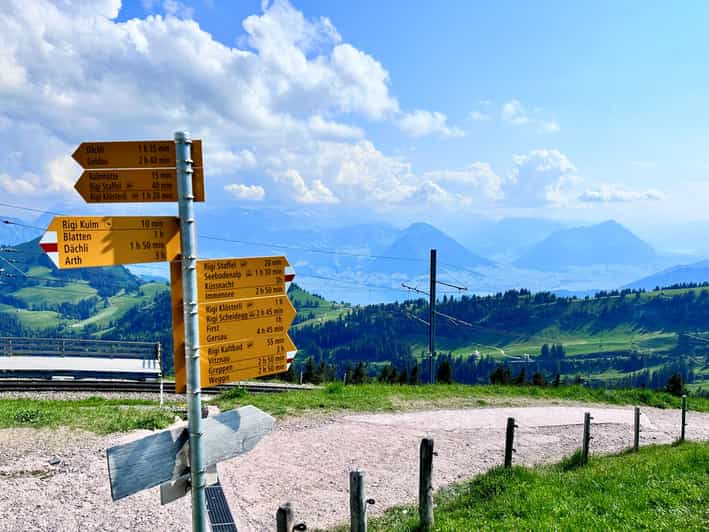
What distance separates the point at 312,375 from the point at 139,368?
33.1 meters

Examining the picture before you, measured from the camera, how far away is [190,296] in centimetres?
340

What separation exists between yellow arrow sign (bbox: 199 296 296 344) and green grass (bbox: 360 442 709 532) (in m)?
5.33

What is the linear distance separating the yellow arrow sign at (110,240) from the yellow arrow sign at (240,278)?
0.91 feet

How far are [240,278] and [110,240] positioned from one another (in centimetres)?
94

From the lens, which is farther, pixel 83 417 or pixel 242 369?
pixel 83 417

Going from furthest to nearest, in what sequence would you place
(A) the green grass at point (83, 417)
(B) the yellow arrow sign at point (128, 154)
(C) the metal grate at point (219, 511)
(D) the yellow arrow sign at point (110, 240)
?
(A) the green grass at point (83, 417) < (C) the metal grate at point (219, 511) < (B) the yellow arrow sign at point (128, 154) < (D) the yellow arrow sign at point (110, 240)

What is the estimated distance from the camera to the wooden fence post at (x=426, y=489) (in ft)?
25.5

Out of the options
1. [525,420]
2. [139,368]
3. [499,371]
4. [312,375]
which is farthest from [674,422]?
[312,375]

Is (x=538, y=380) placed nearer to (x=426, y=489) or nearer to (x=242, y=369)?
(x=426, y=489)

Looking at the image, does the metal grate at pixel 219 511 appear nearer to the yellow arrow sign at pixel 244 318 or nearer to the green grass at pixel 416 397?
the green grass at pixel 416 397

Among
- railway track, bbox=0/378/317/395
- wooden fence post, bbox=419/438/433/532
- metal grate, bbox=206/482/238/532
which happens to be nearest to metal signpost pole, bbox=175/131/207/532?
wooden fence post, bbox=419/438/433/532

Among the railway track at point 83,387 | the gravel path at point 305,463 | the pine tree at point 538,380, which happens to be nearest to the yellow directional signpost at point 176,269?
the gravel path at point 305,463

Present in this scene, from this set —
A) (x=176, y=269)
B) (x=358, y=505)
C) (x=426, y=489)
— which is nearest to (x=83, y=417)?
(x=426, y=489)

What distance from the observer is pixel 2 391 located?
23266 millimetres
